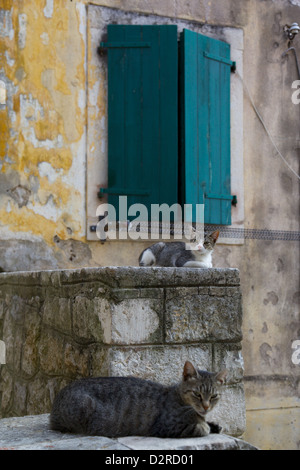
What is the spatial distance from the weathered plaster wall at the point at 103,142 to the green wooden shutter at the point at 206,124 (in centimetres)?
40

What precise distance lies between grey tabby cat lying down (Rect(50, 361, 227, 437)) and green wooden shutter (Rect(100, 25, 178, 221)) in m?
3.30

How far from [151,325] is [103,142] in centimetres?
322

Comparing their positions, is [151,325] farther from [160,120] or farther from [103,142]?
[160,120]

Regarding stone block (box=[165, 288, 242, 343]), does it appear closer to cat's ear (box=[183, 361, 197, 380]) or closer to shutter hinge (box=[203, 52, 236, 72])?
cat's ear (box=[183, 361, 197, 380])

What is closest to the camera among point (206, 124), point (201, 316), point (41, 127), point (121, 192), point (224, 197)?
point (201, 316)

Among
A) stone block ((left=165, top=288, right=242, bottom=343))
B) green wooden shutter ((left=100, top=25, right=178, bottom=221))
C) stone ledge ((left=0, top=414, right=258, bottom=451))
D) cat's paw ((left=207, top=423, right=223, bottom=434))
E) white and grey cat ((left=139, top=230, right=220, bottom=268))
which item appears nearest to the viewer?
stone ledge ((left=0, top=414, right=258, bottom=451))

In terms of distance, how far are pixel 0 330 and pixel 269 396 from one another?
10.3 feet

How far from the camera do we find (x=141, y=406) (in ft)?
9.87

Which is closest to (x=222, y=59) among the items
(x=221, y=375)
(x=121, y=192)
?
(x=121, y=192)

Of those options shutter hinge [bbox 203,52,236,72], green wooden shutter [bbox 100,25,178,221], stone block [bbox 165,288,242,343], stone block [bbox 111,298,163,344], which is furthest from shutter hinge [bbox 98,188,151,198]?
stone block [bbox 111,298,163,344]

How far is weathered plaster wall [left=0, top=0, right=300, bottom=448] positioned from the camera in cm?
602

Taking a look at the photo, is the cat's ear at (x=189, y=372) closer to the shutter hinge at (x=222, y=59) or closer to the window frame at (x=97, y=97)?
the window frame at (x=97, y=97)
